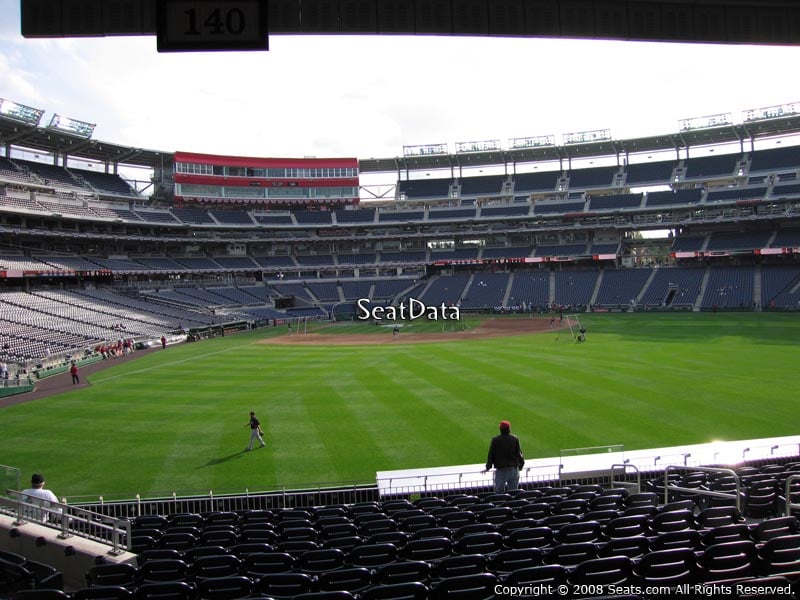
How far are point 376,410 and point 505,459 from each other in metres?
13.4

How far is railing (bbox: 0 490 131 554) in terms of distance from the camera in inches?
336

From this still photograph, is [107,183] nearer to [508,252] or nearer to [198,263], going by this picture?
[198,263]

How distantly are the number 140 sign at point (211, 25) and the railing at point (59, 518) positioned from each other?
7.41 m

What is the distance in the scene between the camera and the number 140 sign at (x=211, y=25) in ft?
21.4

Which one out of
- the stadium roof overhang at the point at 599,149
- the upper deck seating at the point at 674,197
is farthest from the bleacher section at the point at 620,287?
the stadium roof overhang at the point at 599,149

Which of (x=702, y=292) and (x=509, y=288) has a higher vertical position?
(x=509, y=288)

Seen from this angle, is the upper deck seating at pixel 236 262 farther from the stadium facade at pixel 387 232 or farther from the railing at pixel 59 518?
the railing at pixel 59 518

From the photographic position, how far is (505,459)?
1120cm

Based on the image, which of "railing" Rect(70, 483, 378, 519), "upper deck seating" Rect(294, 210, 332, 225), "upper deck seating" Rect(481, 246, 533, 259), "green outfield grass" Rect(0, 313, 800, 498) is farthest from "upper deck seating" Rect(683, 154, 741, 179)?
"railing" Rect(70, 483, 378, 519)

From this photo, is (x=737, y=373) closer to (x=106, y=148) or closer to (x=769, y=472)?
(x=769, y=472)

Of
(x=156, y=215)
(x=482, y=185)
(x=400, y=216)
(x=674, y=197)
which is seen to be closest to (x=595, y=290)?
(x=674, y=197)

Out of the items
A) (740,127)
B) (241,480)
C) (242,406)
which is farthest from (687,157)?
(241,480)

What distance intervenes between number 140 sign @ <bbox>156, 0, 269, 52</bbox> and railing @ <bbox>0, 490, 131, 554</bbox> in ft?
24.3

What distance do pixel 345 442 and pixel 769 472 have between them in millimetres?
13320
